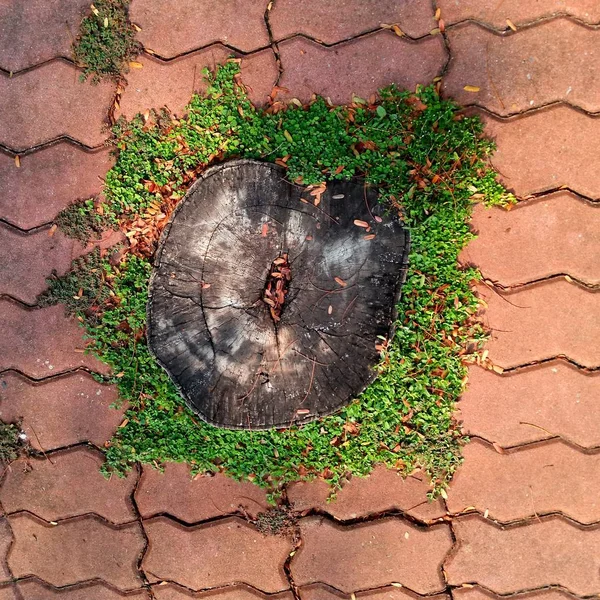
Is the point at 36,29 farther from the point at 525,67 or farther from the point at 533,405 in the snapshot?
the point at 533,405

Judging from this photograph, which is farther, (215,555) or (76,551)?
(76,551)

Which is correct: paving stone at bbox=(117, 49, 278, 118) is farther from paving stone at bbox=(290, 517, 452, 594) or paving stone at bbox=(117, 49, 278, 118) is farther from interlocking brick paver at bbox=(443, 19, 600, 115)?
paving stone at bbox=(290, 517, 452, 594)

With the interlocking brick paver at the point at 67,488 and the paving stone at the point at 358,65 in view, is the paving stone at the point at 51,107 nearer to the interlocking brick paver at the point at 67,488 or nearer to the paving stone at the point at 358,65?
the paving stone at the point at 358,65

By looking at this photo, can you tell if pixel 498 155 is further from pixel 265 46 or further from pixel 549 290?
pixel 265 46

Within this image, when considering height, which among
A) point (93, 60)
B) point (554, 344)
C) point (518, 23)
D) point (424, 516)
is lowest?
point (424, 516)

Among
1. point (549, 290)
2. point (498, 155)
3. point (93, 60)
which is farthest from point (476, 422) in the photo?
point (93, 60)

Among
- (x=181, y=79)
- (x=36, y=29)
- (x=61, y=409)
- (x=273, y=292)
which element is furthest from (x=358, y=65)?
(x=61, y=409)

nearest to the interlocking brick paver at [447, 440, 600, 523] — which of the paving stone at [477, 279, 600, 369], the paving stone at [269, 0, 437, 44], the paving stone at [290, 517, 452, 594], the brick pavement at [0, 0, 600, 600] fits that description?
the brick pavement at [0, 0, 600, 600]
